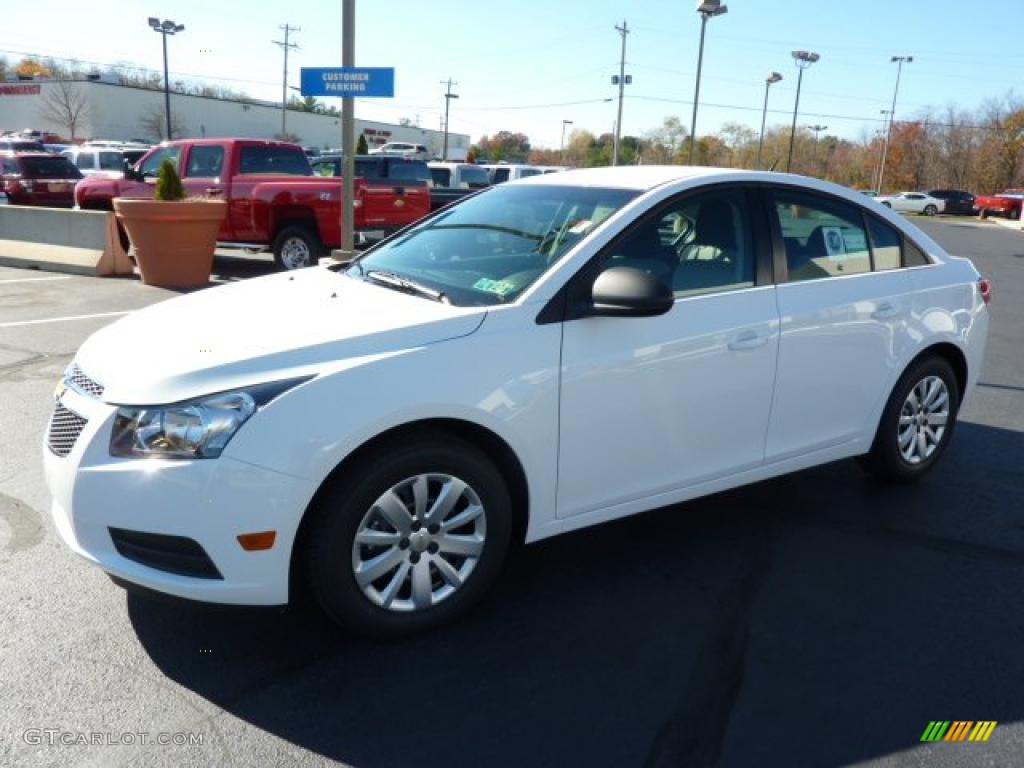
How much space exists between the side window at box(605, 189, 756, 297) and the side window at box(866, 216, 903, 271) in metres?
0.93

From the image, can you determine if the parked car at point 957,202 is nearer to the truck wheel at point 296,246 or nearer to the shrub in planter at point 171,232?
the truck wheel at point 296,246

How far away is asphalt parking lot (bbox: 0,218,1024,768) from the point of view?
2689mm

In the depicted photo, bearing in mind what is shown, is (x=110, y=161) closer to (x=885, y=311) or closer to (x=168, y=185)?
(x=168, y=185)

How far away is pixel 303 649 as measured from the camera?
10.4 ft

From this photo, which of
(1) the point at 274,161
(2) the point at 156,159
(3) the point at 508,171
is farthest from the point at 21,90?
(1) the point at 274,161

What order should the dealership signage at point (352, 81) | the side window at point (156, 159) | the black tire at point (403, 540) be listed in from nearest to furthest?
the black tire at point (403, 540)
the dealership signage at point (352, 81)
the side window at point (156, 159)

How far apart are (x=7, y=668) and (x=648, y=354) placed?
2.56 m

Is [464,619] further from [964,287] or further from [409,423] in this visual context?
[964,287]

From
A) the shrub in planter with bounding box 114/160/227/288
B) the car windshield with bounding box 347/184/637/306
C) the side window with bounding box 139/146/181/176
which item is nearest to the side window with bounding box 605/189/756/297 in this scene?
the car windshield with bounding box 347/184/637/306

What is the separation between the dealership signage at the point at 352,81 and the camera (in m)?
10.2

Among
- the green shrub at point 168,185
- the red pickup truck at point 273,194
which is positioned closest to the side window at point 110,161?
the red pickup truck at point 273,194

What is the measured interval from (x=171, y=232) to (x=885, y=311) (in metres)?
9.11

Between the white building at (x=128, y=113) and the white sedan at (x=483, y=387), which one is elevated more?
the white building at (x=128, y=113)

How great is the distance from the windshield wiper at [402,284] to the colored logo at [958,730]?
2212mm
